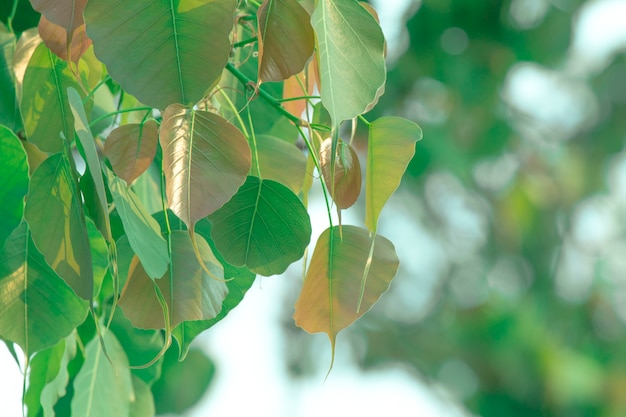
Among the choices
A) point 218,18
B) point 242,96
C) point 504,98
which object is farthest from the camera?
point 504,98

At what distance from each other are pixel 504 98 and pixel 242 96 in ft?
7.92

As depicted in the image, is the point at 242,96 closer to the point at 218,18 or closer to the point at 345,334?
the point at 218,18

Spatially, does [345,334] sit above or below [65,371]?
below

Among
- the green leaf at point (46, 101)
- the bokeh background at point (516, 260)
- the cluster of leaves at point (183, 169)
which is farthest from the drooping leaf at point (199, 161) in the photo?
the bokeh background at point (516, 260)

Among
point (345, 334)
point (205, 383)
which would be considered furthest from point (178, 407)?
point (345, 334)

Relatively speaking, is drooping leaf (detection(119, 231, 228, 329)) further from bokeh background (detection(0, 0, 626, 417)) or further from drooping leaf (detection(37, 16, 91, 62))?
bokeh background (detection(0, 0, 626, 417))

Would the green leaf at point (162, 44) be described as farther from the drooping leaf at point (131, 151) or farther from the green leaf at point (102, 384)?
the green leaf at point (102, 384)

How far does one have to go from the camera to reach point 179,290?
0.30m

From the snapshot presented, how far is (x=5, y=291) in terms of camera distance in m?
0.34

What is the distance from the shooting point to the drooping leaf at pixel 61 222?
27 cm

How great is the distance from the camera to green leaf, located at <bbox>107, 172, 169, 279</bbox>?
0.27m

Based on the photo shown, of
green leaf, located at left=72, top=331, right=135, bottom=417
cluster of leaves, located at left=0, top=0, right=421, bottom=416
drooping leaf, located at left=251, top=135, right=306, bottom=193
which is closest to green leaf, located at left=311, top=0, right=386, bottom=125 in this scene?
cluster of leaves, located at left=0, top=0, right=421, bottom=416

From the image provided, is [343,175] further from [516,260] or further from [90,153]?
[516,260]

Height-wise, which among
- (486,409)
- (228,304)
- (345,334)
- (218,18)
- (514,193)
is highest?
(218,18)
